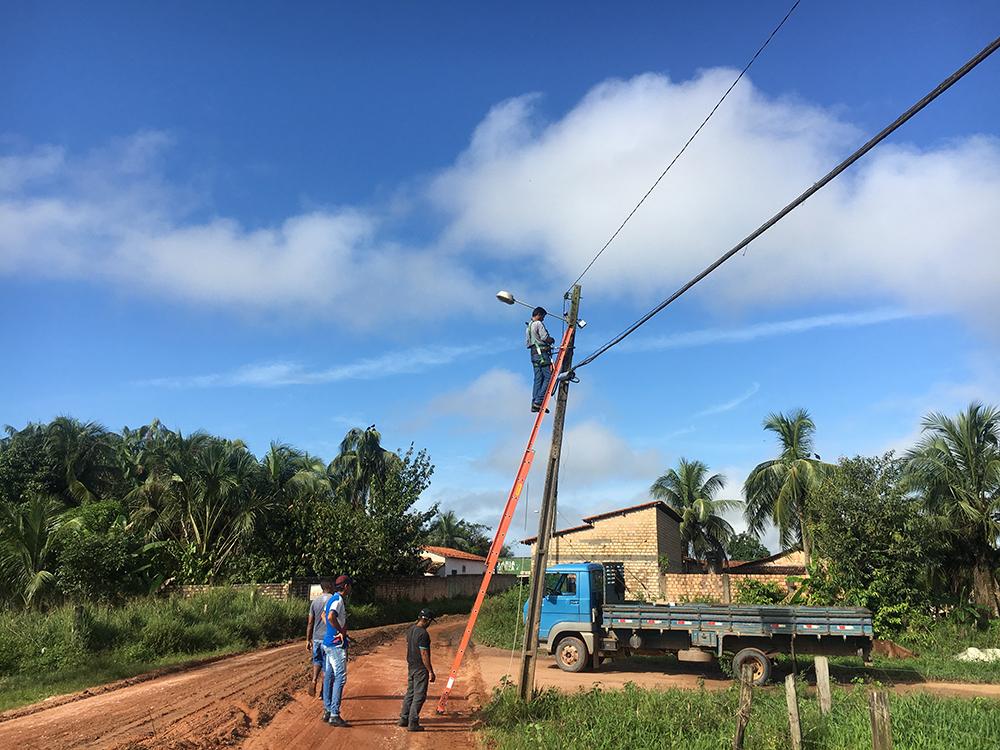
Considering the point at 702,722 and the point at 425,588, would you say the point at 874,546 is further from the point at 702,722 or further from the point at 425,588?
the point at 425,588

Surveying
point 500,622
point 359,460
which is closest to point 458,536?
point 359,460

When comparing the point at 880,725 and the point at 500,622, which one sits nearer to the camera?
the point at 880,725

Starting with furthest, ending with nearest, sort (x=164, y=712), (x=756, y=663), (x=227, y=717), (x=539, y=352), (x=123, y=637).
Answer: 1. (x=123, y=637)
2. (x=756, y=663)
3. (x=539, y=352)
4. (x=164, y=712)
5. (x=227, y=717)

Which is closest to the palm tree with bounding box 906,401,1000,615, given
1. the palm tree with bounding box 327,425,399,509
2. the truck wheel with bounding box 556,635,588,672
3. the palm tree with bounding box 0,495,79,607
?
the truck wheel with bounding box 556,635,588,672

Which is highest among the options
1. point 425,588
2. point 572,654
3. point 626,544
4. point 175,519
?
point 175,519

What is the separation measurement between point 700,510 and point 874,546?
18796 millimetres

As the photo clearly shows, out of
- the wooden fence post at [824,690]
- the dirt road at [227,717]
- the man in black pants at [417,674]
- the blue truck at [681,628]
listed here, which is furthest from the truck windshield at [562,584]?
the wooden fence post at [824,690]

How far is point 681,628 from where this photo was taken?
1462 cm

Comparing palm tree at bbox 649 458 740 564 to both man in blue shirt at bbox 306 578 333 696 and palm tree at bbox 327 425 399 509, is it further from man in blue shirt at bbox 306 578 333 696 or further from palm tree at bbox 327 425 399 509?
man in blue shirt at bbox 306 578 333 696

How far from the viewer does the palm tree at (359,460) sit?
161ft

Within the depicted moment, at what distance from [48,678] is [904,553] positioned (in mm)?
20697

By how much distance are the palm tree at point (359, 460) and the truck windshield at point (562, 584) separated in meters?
33.8

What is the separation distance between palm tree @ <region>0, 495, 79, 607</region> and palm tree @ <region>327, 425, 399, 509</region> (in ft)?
93.0

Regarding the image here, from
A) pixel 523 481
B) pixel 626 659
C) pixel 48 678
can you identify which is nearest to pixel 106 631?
pixel 48 678
